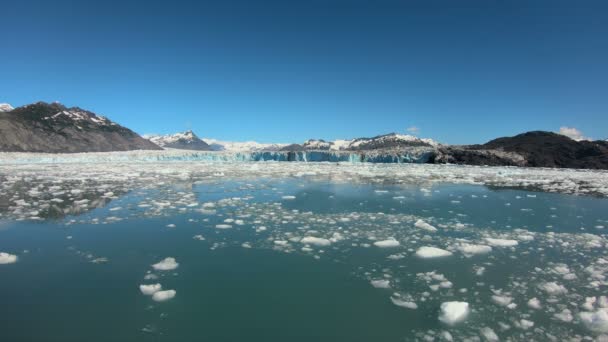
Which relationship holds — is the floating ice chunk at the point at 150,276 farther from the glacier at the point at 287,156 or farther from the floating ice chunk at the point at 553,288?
the glacier at the point at 287,156

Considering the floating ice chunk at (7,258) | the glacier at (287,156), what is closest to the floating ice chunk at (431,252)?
the floating ice chunk at (7,258)

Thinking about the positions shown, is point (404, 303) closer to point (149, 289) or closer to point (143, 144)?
point (149, 289)

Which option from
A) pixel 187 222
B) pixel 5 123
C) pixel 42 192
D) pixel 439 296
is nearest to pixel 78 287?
pixel 187 222

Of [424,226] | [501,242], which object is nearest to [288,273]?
[424,226]

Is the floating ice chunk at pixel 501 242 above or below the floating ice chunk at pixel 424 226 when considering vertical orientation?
below

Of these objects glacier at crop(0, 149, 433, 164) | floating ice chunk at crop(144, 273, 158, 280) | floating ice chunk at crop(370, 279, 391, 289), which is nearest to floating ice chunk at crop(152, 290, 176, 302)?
floating ice chunk at crop(144, 273, 158, 280)

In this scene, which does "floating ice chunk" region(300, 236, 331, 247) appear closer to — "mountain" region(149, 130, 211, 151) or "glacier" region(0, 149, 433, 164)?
"glacier" region(0, 149, 433, 164)
